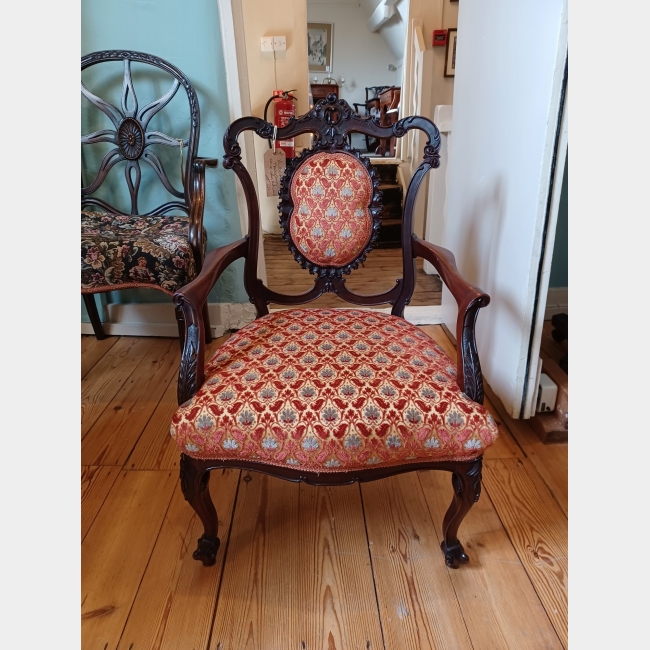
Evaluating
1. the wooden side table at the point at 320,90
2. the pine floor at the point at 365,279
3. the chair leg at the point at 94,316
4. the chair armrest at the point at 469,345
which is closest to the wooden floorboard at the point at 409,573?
the chair armrest at the point at 469,345

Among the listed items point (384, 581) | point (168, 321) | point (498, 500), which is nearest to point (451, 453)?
point (384, 581)

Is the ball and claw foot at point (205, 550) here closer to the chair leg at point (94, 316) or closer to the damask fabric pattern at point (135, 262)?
the damask fabric pattern at point (135, 262)

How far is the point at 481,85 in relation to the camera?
62.8 inches

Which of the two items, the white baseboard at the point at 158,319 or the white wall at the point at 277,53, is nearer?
the white baseboard at the point at 158,319

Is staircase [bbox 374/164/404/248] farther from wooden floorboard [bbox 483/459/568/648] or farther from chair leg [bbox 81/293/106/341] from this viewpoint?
wooden floorboard [bbox 483/459/568/648]

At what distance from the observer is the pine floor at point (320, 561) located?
3.15ft

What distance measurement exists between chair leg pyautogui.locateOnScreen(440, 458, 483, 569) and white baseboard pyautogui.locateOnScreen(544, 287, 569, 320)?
4.80 ft

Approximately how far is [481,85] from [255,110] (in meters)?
2.42

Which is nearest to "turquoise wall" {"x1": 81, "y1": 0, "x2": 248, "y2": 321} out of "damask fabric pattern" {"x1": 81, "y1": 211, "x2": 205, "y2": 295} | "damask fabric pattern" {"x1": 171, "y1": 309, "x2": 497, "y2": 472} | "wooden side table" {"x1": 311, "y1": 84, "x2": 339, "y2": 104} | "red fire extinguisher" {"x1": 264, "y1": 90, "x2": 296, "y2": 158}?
"damask fabric pattern" {"x1": 81, "y1": 211, "x2": 205, "y2": 295}

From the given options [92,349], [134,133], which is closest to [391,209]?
[134,133]

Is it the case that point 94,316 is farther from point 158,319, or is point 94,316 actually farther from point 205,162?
point 205,162

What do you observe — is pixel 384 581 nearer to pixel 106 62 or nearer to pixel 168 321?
pixel 168 321

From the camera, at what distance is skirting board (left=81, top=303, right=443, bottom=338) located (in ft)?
7.00

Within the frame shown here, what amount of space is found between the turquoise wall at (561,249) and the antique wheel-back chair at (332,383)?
960 mm
